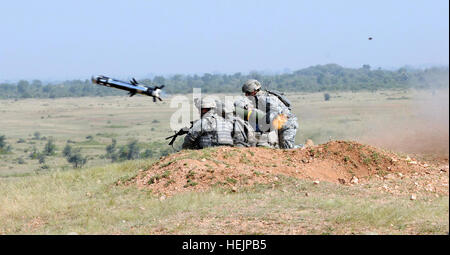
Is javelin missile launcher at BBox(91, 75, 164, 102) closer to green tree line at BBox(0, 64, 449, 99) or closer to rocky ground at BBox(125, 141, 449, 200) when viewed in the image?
rocky ground at BBox(125, 141, 449, 200)

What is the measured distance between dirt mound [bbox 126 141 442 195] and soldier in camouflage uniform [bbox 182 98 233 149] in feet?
2.31

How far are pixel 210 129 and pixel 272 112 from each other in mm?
2745

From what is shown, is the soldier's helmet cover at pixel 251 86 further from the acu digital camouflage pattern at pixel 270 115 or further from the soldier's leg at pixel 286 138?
the soldier's leg at pixel 286 138

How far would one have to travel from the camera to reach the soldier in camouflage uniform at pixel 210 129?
53.9ft

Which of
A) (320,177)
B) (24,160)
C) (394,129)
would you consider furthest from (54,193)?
(24,160)

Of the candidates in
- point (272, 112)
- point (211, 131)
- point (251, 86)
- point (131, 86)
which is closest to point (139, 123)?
point (251, 86)

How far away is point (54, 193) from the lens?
14867mm

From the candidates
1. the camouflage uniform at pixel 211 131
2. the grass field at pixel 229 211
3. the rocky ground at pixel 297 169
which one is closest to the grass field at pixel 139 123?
the rocky ground at pixel 297 169

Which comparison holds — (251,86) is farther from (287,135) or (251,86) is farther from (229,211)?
(229,211)

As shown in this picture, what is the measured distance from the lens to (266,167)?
14.8 meters

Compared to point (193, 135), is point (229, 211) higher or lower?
lower

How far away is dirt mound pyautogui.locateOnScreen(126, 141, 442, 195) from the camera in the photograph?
13.9 meters

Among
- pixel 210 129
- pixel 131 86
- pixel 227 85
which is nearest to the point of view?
pixel 131 86

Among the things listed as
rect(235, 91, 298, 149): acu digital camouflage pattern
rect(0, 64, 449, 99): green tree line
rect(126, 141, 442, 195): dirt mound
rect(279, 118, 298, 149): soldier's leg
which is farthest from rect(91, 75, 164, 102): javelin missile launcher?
rect(0, 64, 449, 99): green tree line
